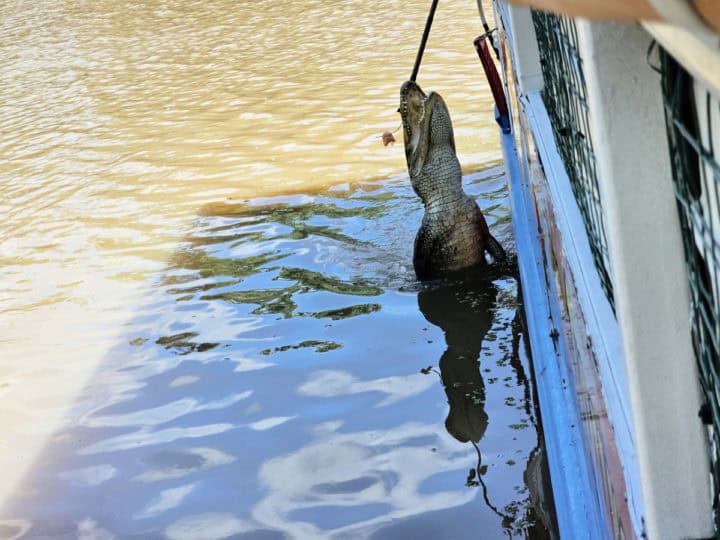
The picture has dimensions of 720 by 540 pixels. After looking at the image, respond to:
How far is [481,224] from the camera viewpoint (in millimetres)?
5574

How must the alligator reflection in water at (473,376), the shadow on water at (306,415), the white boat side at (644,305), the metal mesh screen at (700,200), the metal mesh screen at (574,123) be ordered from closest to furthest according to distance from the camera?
the metal mesh screen at (700,200) → the white boat side at (644,305) → the metal mesh screen at (574,123) → the alligator reflection in water at (473,376) → the shadow on water at (306,415)

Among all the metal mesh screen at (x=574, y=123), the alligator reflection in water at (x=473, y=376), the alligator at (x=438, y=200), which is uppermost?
the metal mesh screen at (x=574, y=123)

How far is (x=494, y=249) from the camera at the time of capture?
557cm

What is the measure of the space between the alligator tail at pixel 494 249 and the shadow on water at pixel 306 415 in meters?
0.17

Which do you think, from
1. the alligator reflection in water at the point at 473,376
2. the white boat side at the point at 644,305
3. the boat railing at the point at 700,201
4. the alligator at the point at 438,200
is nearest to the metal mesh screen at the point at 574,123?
the white boat side at the point at 644,305

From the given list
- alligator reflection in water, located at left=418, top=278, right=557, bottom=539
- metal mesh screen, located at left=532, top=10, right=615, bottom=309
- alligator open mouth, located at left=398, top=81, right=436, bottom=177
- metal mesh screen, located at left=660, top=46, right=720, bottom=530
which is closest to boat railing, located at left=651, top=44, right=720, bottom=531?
metal mesh screen, located at left=660, top=46, right=720, bottom=530

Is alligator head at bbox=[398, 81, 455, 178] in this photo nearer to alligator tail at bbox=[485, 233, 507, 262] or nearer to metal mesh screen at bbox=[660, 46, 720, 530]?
alligator tail at bbox=[485, 233, 507, 262]

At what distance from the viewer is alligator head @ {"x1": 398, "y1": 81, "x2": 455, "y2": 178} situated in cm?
557

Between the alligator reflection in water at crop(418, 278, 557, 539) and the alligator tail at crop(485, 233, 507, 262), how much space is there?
0.19m

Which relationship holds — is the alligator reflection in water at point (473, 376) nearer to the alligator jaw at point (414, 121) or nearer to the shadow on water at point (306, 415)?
the shadow on water at point (306, 415)

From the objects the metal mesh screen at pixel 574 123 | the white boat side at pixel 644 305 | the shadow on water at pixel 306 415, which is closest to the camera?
the white boat side at pixel 644 305

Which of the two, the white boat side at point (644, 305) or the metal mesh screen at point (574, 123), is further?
the metal mesh screen at point (574, 123)

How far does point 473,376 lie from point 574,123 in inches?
88.8

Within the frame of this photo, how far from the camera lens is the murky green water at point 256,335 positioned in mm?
3648
